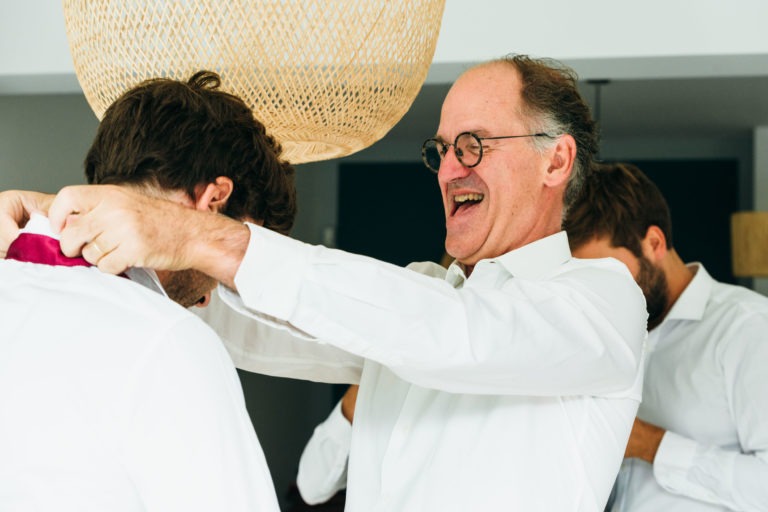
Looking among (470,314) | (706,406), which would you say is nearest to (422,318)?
(470,314)

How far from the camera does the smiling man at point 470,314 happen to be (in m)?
0.96

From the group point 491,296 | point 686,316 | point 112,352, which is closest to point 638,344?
point 491,296

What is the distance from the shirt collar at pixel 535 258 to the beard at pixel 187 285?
48 centimetres

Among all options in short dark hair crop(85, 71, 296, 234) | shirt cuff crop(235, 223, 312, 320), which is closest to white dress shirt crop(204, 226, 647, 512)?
shirt cuff crop(235, 223, 312, 320)

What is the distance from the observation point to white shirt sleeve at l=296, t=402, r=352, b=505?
85.9 inches

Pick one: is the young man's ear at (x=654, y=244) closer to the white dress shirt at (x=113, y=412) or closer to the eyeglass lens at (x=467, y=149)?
the eyeglass lens at (x=467, y=149)

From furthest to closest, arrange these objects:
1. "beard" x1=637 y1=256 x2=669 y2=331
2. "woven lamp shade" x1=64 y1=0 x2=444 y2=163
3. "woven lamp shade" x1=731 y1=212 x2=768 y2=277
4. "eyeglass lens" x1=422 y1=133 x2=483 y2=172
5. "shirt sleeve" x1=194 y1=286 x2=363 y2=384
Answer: "woven lamp shade" x1=731 y1=212 x2=768 y2=277 → "beard" x1=637 y1=256 x2=669 y2=331 → "shirt sleeve" x1=194 y1=286 x2=363 y2=384 → "eyeglass lens" x1=422 y1=133 x2=483 y2=172 → "woven lamp shade" x1=64 y1=0 x2=444 y2=163

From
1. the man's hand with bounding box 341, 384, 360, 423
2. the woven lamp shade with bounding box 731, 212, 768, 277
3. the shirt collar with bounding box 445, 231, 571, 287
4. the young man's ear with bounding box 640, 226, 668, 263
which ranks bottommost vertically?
the woven lamp shade with bounding box 731, 212, 768, 277

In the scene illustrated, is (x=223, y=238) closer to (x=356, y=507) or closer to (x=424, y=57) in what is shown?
(x=424, y=57)

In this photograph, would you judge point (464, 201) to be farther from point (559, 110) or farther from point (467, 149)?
point (559, 110)

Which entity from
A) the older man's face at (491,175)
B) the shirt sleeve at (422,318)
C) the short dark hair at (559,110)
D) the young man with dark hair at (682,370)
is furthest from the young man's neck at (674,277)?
the shirt sleeve at (422,318)

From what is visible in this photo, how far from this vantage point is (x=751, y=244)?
17.0ft

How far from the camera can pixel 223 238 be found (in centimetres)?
97

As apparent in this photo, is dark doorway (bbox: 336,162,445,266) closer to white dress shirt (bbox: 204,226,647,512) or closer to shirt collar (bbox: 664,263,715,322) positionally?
shirt collar (bbox: 664,263,715,322)
